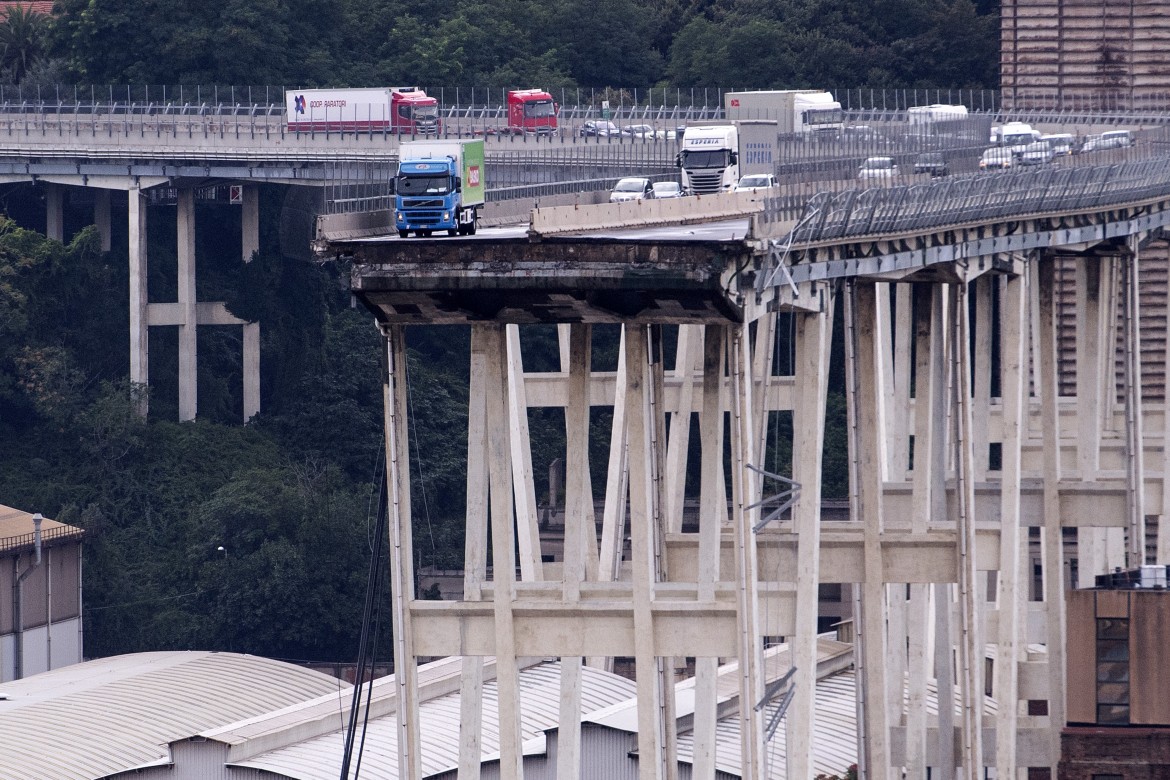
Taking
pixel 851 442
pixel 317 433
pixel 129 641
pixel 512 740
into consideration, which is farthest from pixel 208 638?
pixel 512 740

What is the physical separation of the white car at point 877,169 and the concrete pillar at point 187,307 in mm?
55932

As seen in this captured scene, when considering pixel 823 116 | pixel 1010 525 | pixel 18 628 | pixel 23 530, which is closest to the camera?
pixel 1010 525

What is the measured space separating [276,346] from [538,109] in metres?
18.4

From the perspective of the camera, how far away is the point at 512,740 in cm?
5103

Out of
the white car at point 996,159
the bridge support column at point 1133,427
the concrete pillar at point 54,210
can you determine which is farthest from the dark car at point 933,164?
the concrete pillar at point 54,210

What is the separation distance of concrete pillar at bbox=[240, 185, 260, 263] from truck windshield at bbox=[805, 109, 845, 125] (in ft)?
93.4

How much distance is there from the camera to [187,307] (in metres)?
116

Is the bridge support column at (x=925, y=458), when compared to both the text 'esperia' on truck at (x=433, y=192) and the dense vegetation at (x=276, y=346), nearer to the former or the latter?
the text 'esperia' on truck at (x=433, y=192)

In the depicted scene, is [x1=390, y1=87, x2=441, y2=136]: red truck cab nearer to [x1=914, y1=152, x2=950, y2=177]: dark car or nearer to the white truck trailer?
the white truck trailer

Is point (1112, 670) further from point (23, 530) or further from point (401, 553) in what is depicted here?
point (23, 530)

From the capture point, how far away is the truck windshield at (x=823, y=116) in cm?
9888

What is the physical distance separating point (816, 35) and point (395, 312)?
273 feet

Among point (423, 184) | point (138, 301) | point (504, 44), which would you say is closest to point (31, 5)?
→ point (504, 44)

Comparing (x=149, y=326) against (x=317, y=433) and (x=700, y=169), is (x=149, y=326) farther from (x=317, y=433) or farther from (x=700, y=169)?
(x=700, y=169)
